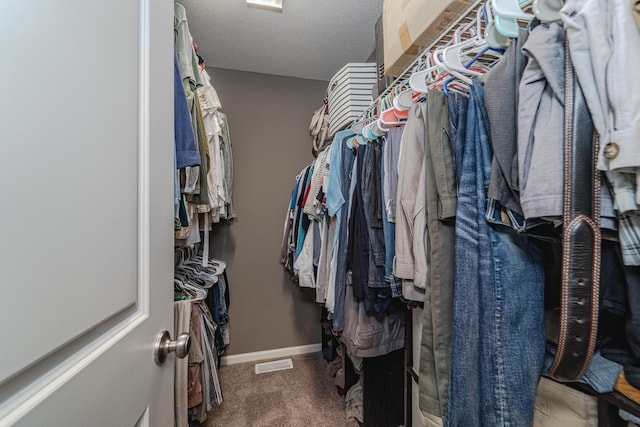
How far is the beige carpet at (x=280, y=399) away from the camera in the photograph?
1.46 metres

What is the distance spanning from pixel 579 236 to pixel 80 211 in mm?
678

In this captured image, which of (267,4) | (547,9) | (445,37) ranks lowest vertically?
(547,9)

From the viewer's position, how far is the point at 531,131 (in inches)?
16.9

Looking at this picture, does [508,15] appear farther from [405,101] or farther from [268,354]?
[268,354]

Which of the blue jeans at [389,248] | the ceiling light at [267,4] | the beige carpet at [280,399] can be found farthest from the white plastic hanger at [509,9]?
the beige carpet at [280,399]

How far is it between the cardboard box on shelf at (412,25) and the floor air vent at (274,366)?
211cm

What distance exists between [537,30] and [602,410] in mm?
639

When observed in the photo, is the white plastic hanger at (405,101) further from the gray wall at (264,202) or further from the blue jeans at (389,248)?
the gray wall at (264,202)

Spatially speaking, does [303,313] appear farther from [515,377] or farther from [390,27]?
[390,27]

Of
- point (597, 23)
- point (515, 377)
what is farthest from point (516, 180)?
point (515, 377)

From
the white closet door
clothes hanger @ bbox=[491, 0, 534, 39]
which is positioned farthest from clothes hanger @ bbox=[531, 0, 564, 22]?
the white closet door

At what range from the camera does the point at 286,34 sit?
1737 mm

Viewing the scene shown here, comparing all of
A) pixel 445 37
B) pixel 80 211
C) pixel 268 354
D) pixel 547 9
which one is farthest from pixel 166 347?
pixel 268 354

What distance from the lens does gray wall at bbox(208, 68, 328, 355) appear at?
215 cm
